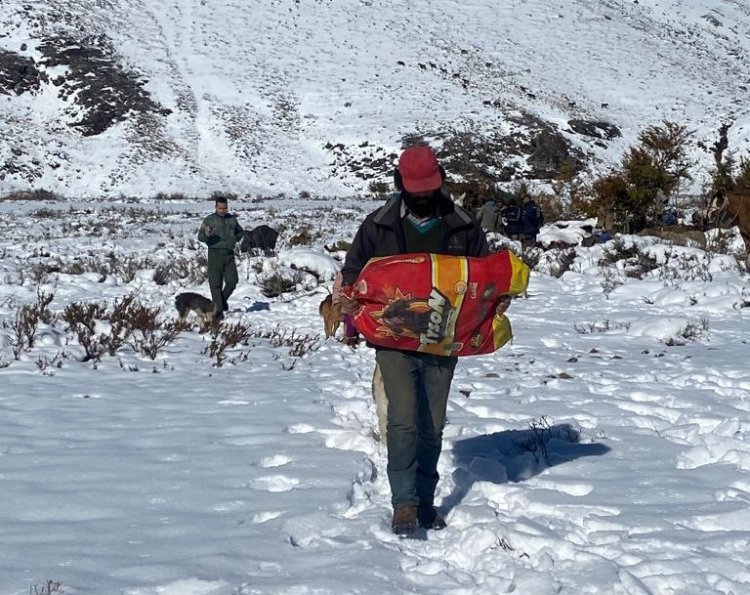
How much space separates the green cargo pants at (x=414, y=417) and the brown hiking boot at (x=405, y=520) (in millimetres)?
29

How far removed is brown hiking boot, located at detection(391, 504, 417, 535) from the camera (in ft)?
12.0

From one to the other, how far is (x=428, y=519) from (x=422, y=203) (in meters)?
1.54

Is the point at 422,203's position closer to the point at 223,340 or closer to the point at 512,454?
the point at 512,454

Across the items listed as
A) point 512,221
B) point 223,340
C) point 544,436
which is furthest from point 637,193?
point 544,436

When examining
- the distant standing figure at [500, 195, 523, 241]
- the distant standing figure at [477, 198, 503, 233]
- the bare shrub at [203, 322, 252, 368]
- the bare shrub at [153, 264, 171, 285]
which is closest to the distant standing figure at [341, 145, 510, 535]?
the bare shrub at [203, 322, 252, 368]

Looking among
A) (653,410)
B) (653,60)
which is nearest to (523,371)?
(653,410)

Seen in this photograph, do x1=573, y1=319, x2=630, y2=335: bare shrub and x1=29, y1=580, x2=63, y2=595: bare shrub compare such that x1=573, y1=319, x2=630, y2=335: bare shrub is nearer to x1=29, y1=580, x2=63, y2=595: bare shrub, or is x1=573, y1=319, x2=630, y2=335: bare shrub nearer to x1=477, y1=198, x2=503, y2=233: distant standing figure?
x1=29, y1=580, x2=63, y2=595: bare shrub

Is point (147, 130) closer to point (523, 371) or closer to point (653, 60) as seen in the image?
point (653, 60)

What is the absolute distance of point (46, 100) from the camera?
51.8 metres

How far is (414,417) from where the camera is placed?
380cm

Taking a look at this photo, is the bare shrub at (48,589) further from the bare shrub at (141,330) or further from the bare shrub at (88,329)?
the bare shrub at (141,330)

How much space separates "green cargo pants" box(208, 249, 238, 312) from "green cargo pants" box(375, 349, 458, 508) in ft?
26.8

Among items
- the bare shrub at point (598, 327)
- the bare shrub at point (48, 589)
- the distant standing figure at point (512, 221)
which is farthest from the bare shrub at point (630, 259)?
the bare shrub at point (48, 589)

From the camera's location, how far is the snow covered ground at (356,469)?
3.21 meters
